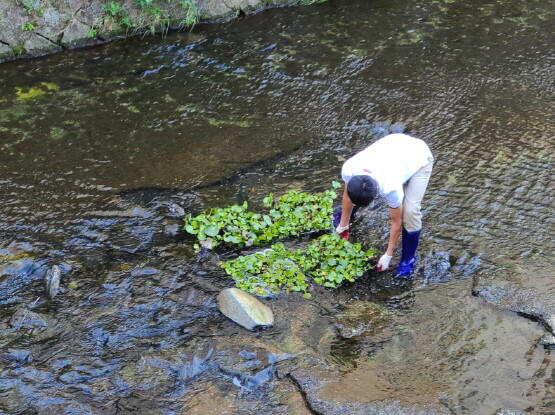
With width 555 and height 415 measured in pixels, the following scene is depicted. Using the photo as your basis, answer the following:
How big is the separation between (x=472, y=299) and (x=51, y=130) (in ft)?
20.6

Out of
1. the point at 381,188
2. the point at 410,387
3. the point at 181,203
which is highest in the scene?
the point at 381,188

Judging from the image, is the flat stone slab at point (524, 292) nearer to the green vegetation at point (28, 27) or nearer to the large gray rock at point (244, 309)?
the large gray rock at point (244, 309)

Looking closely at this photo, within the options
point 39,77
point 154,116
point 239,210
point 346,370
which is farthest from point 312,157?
point 39,77

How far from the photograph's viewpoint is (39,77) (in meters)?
10.2

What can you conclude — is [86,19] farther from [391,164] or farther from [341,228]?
[391,164]

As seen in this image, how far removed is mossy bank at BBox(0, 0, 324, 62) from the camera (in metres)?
10.8

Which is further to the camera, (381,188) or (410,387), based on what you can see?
(381,188)

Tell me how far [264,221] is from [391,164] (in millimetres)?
1794

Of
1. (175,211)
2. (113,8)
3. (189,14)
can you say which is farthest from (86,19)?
(175,211)

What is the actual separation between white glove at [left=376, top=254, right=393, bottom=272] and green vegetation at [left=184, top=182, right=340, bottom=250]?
0.84m

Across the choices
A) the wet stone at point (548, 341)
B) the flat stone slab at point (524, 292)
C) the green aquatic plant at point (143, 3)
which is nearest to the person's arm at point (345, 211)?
the flat stone slab at point (524, 292)

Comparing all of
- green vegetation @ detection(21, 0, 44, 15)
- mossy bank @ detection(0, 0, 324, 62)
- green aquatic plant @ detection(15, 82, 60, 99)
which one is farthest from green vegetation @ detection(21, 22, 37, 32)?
green aquatic plant @ detection(15, 82, 60, 99)

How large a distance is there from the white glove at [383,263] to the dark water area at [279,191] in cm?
12

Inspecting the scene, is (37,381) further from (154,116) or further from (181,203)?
(154,116)
